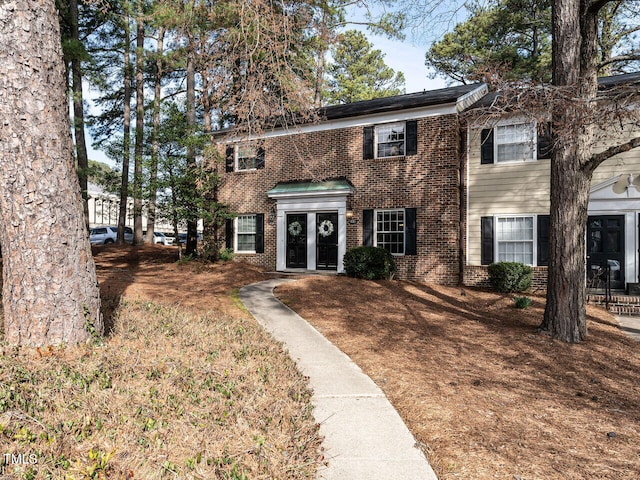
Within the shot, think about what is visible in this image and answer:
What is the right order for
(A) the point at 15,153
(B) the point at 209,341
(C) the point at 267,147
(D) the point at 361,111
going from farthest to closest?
(C) the point at 267,147, (D) the point at 361,111, (B) the point at 209,341, (A) the point at 15,153

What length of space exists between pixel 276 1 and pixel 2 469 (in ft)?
28.6

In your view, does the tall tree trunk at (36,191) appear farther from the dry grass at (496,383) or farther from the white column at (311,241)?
the white column at (311,241)

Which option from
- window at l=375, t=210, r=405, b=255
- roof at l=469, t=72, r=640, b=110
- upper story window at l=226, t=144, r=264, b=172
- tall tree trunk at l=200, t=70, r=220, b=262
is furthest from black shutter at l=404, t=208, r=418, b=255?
tall tree trunk at l=200, t=70, r=220, b=262

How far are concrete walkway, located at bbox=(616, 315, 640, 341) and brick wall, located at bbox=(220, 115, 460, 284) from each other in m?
4.33

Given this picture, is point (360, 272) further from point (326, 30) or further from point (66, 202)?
point (66, 202)

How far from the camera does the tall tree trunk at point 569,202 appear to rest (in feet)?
23.3

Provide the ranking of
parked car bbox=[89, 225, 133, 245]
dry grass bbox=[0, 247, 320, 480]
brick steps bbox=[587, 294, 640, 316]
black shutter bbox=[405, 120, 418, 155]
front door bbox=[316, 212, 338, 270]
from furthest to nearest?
parked car bbox=[89, 225, 133, 245]
front door bbox=[316, 212, 338, 270]
black shutter bbox=[405, 120, 418, 155]
brick steps bbox=[587, 294, 640, 316]
dry grass bbox=[0, 247, 320, 480]

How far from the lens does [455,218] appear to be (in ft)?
42.2

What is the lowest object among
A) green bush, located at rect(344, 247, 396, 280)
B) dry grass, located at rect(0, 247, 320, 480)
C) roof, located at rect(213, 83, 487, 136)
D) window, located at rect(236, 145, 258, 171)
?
dry grass, located at rect(0, 247, 320, 480)

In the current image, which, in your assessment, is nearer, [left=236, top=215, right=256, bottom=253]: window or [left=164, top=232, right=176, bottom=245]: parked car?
[left=236, top=215, right=256, bottom=253]: window

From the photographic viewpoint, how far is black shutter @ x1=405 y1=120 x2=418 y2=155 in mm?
13461

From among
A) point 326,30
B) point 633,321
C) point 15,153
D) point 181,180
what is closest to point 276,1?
point 326,30

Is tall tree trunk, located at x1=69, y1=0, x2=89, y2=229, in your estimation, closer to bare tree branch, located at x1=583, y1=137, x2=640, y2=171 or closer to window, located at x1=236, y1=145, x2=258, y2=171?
window, located at x1=236, y1=145, x2=258, y2=171

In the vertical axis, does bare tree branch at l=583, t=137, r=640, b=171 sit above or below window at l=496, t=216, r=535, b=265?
above
